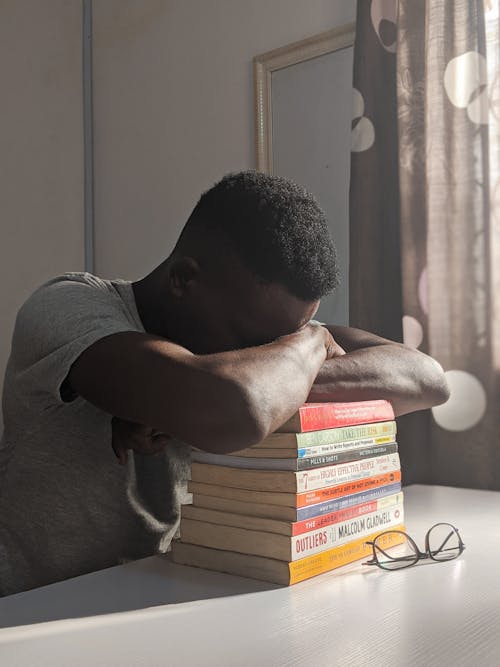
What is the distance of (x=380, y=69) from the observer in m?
1.89

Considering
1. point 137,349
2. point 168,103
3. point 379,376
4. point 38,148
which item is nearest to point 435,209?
point 379,376

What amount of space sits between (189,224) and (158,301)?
141mm

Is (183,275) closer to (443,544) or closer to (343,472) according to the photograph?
(343,472)

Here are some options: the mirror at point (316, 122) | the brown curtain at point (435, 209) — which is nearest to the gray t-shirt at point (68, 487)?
the brown curtain at point (435, 209)

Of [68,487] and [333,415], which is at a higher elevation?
[333,415]

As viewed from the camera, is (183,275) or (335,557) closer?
(335,557)

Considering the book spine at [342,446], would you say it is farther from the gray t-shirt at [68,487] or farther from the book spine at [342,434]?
the gray t-shirt at [68,487]

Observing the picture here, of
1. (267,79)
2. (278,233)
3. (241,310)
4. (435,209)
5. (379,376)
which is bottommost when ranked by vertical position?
(379,376)

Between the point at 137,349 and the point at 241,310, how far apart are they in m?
0.22

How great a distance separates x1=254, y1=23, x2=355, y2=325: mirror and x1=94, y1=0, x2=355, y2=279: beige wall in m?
0.08

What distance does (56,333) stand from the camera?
974 millimetres

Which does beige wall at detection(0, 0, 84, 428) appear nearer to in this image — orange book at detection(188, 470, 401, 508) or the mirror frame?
the mirror frame

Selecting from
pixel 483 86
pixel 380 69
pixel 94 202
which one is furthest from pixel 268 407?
pixel 94 202

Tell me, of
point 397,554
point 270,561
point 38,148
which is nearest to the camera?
point 270,561
